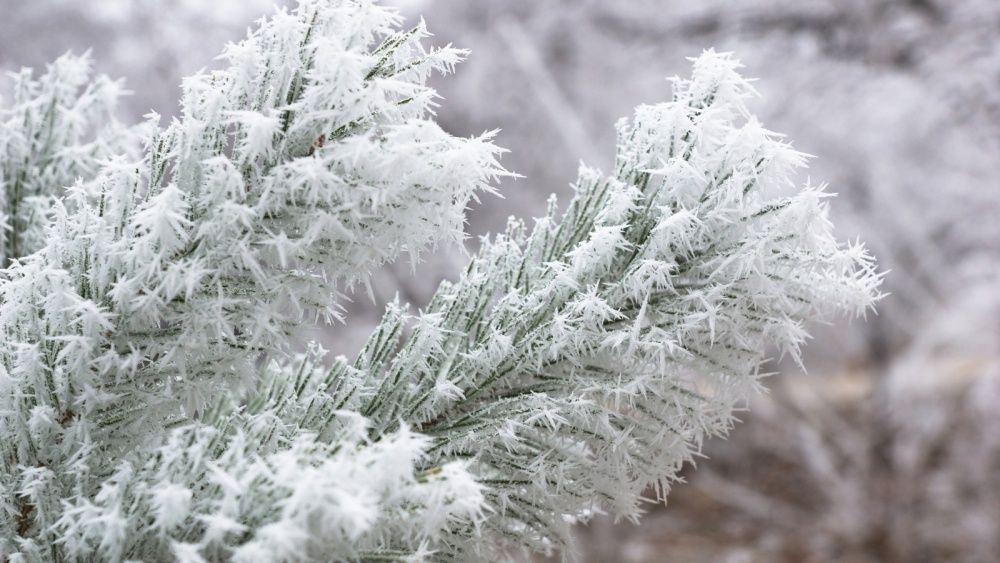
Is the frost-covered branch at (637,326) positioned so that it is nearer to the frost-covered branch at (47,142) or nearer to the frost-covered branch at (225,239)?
the frost-covered branch at (225,239)

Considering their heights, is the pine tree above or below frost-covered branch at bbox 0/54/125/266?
below

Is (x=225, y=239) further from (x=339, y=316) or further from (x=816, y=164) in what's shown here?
(x=816, y=164)

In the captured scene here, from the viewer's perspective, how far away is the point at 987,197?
8.84 ft

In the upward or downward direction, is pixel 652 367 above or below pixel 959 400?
below

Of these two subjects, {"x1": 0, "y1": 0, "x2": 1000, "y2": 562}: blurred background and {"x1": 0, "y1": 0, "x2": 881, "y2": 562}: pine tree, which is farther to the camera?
{"x1": 0, "y1": 0, "x2": 1000, "y2": 562}: blurred background

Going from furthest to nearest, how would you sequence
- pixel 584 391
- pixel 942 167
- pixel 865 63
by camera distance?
1. pixel 942 167
2. pixel 865 63
3. pixel 584 391

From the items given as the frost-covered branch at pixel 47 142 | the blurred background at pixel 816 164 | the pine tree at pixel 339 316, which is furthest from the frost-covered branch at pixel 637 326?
the blurred background at pixel 816 164

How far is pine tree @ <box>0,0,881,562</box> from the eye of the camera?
354 millimetres

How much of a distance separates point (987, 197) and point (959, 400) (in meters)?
0.63

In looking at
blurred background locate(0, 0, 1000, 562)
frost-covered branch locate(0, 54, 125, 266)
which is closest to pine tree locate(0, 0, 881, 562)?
frost-covered branch locate(0, 54, 125, 266)

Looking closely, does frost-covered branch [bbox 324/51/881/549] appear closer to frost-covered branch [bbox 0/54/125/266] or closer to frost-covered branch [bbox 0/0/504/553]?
frost-covered branch [bbox 0/0/504/553]

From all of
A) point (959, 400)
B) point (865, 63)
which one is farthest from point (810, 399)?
point (865, 63)

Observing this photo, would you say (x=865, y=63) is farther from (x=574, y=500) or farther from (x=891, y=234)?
(x=574, y=500)

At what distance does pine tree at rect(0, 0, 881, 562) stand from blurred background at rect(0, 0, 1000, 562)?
169 centimetres
